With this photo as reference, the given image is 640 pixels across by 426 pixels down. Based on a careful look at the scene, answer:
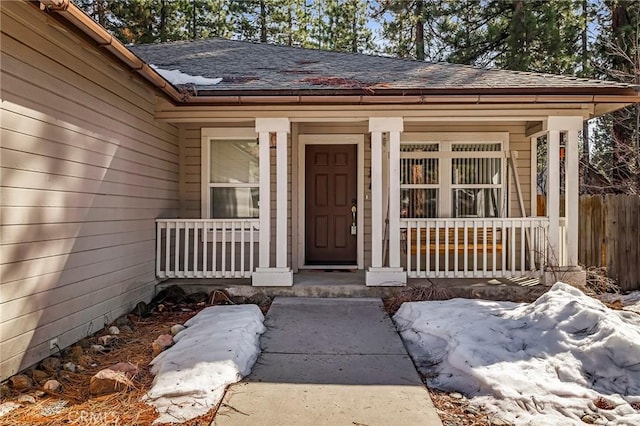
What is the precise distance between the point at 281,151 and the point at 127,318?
2.61 meters

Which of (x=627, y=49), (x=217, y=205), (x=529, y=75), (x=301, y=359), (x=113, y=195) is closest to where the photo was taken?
(x=301, y=359)

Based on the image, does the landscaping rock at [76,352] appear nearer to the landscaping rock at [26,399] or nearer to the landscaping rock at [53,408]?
the landscaping rock at [26,399]

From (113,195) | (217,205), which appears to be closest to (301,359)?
(113,195)

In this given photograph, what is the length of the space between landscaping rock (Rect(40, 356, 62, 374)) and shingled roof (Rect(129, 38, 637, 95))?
3.25 metres

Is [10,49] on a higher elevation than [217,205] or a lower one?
higher

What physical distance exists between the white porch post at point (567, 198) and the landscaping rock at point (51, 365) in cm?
543

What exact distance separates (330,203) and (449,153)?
6.65 ft

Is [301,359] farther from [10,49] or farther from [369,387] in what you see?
[10,49]

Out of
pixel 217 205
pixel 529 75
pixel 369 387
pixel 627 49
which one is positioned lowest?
pixel 369 387

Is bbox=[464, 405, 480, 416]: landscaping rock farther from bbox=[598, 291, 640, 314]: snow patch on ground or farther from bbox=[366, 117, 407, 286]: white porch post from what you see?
bbox=[598, 291, 640, 314]: snow patch on ground

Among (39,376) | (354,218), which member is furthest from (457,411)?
(354,218)

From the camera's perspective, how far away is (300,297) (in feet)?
18.6

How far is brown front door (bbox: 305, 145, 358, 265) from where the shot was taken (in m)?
7.29

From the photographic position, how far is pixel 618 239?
266 inches
